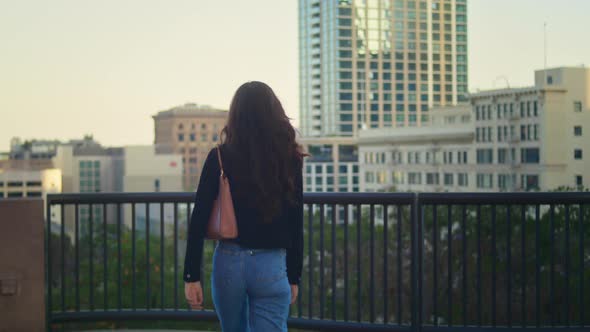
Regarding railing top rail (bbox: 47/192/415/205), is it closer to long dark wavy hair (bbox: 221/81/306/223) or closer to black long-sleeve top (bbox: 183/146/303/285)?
black long-sleeve top (bbox: 183/146/303/285)

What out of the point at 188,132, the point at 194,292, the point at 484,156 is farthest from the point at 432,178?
the point at 194,292

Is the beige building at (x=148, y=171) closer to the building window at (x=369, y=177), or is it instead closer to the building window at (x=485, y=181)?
the building window at (x=369, y=177)

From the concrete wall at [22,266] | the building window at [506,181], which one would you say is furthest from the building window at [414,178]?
the concrete wall at [22,266]

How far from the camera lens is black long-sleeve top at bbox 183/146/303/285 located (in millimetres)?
3420

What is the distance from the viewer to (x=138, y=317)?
5.52m

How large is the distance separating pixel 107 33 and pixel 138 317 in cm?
11356

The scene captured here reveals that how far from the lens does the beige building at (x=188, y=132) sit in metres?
170

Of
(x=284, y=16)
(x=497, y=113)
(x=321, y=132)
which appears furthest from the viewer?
(x=321, y=132)

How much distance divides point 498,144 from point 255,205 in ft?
295

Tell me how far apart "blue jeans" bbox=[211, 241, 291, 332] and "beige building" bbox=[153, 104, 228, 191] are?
164585 mm

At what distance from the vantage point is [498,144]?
90.4 meters

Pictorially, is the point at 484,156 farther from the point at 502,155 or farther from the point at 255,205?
the point at 255,205

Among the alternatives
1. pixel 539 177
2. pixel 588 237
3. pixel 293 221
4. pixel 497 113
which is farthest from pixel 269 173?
pixel 497 113

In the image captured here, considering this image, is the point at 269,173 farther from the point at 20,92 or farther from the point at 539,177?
the point at 20,92
